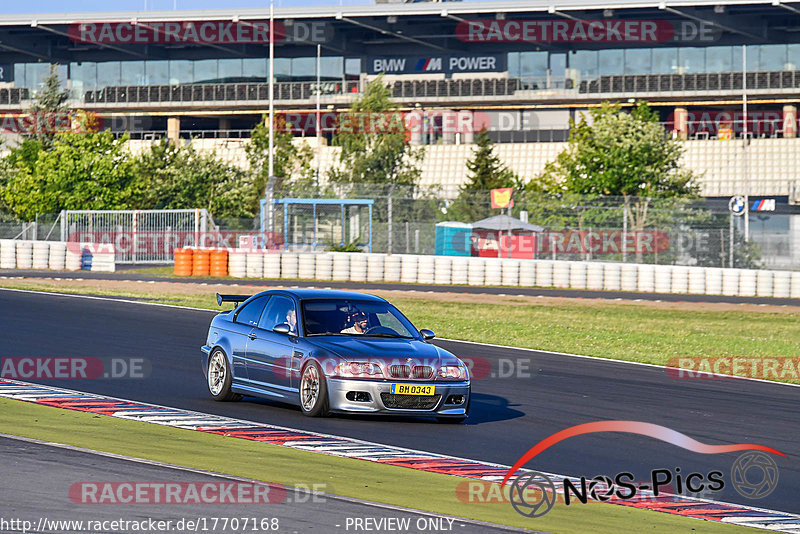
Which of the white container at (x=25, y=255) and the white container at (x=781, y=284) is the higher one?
the white container at (x=25, y=255)

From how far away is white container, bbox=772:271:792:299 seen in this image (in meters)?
38.3

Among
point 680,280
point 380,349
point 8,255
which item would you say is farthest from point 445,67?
point 380,349

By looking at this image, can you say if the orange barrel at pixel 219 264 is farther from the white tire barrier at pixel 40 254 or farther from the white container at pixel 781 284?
the white container at pixel 781 284

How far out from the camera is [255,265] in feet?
133

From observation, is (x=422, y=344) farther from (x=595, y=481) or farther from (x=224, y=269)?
(x=224, y=269)

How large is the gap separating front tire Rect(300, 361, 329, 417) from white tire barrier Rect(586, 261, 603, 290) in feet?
94.4

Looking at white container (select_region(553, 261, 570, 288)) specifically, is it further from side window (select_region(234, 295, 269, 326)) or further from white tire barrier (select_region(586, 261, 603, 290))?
side window (select_region(234, 295, 269, 326))

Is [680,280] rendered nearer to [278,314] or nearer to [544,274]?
[544,274]

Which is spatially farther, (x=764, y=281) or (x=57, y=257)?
(x=57, y=257)

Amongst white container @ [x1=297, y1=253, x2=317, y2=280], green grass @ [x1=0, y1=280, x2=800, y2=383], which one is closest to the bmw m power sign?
white container @ [x1=297, y1=253, x2=317, y2=280]

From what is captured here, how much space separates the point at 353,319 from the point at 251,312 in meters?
1.31

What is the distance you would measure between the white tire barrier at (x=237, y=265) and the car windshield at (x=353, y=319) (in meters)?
28.1

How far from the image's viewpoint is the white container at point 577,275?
40.0m

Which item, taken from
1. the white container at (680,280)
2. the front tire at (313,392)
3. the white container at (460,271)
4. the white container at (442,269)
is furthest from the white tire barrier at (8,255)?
the front tire at (313,392)
